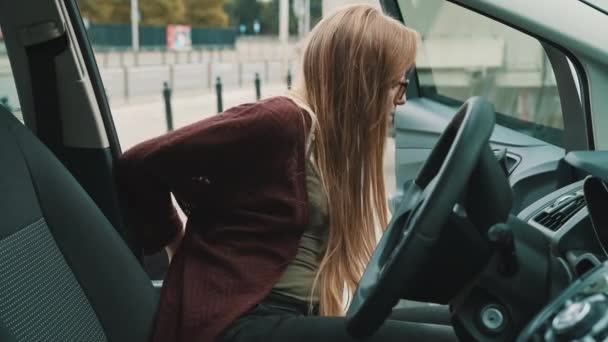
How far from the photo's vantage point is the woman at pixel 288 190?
5.17ft

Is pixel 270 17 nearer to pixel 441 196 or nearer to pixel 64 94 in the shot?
pixel 64 94

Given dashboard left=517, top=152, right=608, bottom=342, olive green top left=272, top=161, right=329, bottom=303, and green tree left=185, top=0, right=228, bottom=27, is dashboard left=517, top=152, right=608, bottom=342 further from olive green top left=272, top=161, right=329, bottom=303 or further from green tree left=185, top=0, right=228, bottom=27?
green tree left=185, top=0, right=228, bottom=27

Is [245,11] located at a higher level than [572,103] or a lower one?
lower

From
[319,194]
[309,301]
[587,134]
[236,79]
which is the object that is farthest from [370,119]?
[236,79]

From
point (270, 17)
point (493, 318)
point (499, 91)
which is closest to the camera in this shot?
point (493, 318)

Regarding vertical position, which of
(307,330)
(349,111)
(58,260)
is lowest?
(307,330)

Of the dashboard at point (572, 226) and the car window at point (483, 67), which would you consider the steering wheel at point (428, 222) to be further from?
the car window at point (483, 67)

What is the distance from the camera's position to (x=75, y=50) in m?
2.16

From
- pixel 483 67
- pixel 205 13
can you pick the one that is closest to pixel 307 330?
pixel 483 67

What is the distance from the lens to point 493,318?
120 cm

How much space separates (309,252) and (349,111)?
0.99 feet

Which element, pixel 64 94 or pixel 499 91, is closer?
pixel 64 94

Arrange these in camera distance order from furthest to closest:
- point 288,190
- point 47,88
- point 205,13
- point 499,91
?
point 205,13 → point 499,91 → point 47,88 → point 288,190

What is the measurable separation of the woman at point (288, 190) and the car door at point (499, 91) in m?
0.27
